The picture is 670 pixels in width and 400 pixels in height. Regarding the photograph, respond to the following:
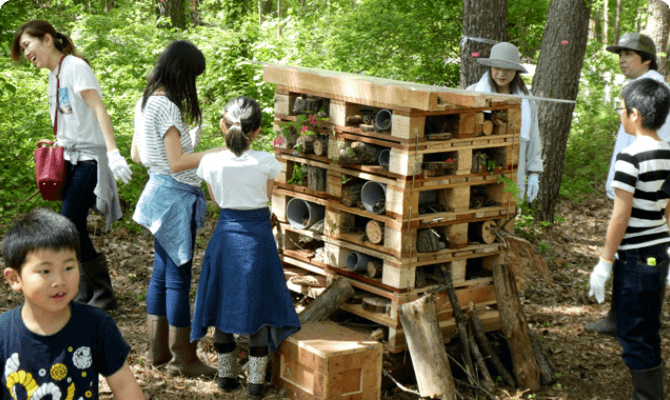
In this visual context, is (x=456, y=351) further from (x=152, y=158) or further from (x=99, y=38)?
(x=99, y=38)

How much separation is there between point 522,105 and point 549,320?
180cm

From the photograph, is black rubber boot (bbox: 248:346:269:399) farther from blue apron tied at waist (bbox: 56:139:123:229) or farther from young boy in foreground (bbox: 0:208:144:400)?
young boy in foreground (bbox: 0:208:144:400)

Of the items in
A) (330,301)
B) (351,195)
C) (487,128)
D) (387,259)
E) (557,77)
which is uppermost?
(557,77)

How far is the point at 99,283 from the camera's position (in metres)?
5.58

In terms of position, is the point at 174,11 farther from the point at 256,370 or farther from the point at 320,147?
the point at 256,370

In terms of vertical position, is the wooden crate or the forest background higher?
the forest background

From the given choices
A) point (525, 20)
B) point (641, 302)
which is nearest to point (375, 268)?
point (641, 302)

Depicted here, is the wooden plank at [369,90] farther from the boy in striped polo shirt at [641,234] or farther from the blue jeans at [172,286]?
the blue jeans at [172,286]

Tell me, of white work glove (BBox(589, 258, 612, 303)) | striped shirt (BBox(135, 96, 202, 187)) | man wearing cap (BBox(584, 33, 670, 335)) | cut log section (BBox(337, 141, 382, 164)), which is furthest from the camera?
man wearing cap (BBox(584, 33, 670, 335))

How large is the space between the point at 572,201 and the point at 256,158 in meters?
6.91

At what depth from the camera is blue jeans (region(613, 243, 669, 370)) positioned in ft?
13.6

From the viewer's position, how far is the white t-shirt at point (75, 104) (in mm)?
4961

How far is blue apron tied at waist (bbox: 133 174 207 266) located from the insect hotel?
877mm

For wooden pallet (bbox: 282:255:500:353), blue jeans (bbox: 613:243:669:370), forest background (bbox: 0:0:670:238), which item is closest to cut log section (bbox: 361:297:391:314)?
wooden pallet (bbox: 282:255:500:353)
